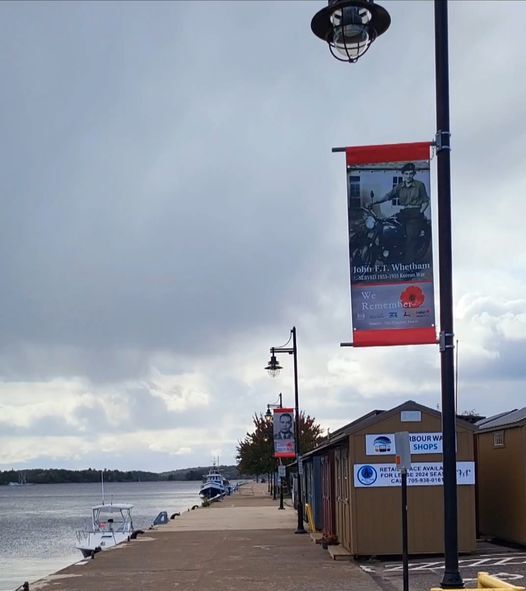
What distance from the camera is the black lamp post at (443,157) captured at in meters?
9.48

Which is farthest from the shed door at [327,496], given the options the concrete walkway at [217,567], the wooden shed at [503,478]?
the wooden shed at [503,478]

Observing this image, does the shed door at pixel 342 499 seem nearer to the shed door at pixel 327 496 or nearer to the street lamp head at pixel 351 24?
the shed door at pixel 327 496

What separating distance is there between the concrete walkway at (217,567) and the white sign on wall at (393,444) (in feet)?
7.95

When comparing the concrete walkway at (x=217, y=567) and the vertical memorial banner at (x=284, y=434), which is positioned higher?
the vertical memorial banner at (x=284, y=434)

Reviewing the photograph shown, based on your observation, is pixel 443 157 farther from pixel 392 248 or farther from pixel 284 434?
pixel 284 434

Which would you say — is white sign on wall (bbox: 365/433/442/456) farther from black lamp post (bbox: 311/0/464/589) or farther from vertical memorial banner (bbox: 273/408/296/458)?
vertical memorial banner (bbox: 273/408/296/458)

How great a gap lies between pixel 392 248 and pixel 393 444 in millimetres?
11024

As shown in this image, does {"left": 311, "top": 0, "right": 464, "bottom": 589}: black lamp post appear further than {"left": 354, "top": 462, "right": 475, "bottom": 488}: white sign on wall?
No

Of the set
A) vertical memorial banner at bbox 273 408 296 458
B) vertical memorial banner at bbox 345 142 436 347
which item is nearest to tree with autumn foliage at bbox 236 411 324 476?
vertical memorial banner at bbox 273 408 296 458

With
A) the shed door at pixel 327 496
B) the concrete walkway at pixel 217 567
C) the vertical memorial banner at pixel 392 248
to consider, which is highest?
the vertical memorial banner at pixel 392 248

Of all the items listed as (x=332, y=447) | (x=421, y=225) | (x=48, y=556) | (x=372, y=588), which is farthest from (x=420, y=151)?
(x=48, y=556)

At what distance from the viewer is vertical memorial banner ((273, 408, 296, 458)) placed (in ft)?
138

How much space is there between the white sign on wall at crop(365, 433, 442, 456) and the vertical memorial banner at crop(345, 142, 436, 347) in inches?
416

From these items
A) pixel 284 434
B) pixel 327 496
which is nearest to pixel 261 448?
pixel 284 434
